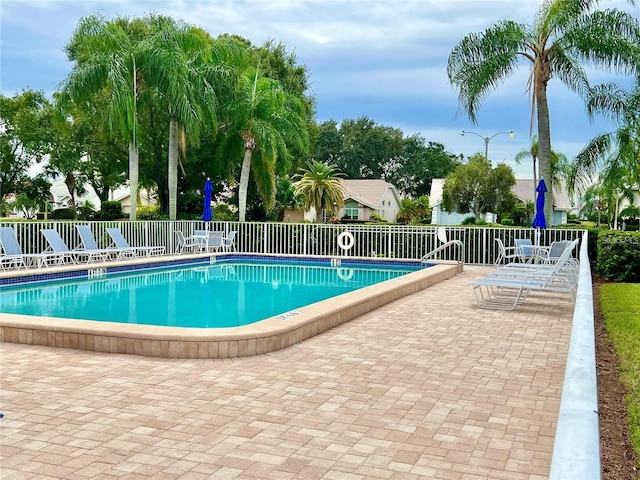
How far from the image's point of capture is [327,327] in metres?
7.63

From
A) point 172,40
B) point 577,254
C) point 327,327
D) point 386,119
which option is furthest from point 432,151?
point 327,327

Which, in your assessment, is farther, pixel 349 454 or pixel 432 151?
pixel 432 151

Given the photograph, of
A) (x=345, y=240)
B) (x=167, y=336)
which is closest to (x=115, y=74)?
(x=345, y=240)

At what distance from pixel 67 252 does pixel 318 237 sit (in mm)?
7585

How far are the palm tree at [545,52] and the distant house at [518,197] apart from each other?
1279 inches

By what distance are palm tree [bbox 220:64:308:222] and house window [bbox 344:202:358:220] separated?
88.4 feet

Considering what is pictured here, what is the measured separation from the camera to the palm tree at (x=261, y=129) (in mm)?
23516

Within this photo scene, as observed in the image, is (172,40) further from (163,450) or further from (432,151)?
(432,151)

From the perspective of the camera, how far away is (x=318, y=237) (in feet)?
64.9

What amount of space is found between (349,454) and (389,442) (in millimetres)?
322

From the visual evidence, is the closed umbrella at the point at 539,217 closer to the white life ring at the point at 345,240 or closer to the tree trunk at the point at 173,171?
the white life ring at the point at 345,240

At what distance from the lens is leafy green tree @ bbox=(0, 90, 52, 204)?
3097 centimetres

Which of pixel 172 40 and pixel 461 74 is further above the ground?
pixel 172 40

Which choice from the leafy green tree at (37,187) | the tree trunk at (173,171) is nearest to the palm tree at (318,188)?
the leafy green tree at (37,187)
